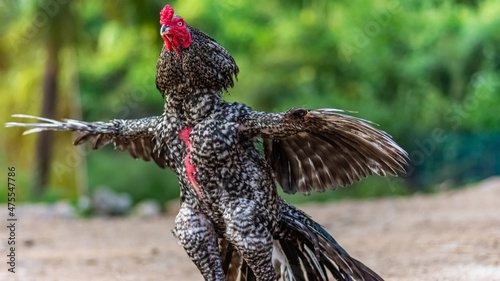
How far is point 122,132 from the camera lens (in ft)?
11.8

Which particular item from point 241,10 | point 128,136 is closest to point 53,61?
point 241,10

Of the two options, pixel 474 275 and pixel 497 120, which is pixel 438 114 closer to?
pixel 497 120

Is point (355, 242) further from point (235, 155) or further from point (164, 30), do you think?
point (164, 30)

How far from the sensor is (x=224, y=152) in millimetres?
3168

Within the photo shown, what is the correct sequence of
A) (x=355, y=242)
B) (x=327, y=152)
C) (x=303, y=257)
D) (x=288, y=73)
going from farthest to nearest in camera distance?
1. (x=288, y=73)
2. (x=355, y=242)
3. (x=303, y=257)
4. (x=327, y=152)

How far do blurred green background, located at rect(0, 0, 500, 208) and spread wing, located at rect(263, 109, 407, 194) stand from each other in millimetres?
10582

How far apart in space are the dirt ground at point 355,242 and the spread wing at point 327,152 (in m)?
2.01

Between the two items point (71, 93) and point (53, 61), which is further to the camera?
point (71, 93)

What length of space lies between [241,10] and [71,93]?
19.8 ft

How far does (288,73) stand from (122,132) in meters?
15.8

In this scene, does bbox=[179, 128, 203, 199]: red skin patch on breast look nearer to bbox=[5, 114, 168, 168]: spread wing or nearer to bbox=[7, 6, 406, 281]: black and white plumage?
bbox=[7, 6, 406, 281]: black and white plumage

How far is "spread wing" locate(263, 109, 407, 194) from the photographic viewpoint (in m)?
2.98

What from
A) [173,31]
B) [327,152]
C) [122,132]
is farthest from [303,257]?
[173,31]

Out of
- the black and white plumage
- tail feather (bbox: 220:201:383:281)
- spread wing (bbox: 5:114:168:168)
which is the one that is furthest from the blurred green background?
the black and white plumage
